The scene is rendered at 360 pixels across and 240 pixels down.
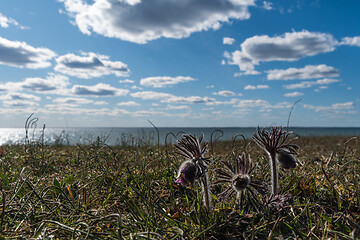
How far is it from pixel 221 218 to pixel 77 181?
1965mm

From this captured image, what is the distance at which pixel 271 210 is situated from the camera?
7.93 ft

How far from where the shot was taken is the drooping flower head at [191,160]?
2.16 metres

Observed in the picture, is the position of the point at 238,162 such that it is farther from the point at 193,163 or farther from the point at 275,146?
the point at 193,163

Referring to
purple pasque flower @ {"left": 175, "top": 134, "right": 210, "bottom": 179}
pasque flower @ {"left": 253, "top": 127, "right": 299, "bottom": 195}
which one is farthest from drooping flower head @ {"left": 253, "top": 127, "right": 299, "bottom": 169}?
purple pasque flower @ {"left": 175, "top": 134, "right": 210, "bottom": 179}

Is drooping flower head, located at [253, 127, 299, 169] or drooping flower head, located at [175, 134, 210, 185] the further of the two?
drooping flower head, located at [253, 127, 299, 169]

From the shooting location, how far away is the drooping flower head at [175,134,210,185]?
2158 millimetres

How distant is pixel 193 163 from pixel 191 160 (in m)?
0.04

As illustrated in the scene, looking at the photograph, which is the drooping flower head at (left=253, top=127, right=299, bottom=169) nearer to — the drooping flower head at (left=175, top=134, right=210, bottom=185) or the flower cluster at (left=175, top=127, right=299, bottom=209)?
the flower cluster at (left=175, top=127, right=299, bottom=209)

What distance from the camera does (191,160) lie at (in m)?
2.22

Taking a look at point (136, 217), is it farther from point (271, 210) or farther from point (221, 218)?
point (271, 210)

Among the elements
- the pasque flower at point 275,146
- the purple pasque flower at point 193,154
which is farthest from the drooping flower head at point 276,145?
the purple pasque flower at point 193,154

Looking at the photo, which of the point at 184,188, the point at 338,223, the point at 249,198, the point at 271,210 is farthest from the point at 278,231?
the point at 184,188

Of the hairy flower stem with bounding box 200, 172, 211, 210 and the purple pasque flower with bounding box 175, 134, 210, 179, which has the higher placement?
the purple pasque flower with bounding box 175, 134, 210, 179

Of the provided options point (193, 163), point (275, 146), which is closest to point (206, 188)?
point (193, 163)
